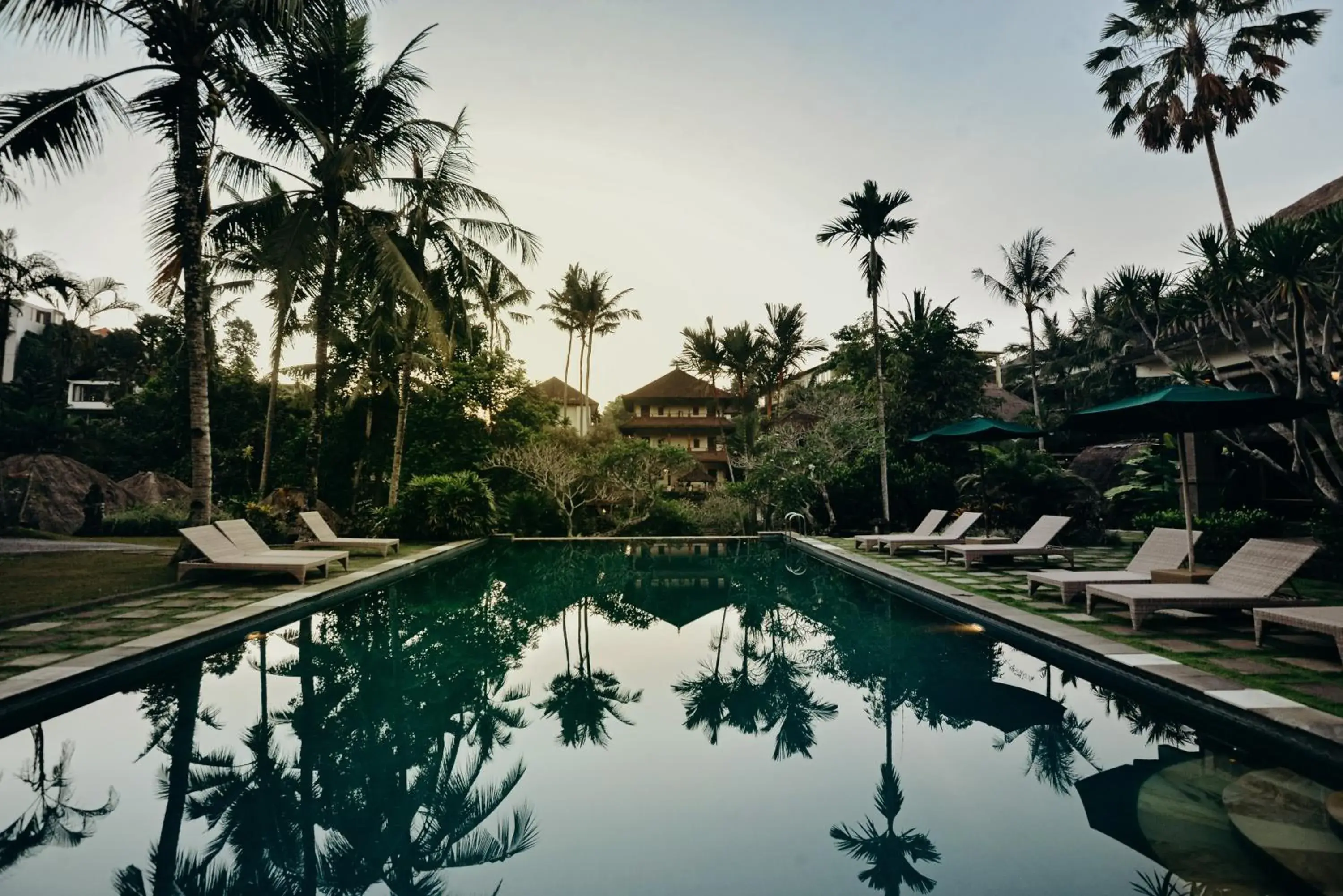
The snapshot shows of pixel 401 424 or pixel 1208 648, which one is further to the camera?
pixel 401 424

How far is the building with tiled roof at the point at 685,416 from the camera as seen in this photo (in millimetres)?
41844

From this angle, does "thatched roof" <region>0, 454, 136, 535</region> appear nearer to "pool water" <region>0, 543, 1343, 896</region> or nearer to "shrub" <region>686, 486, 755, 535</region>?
"shrub" <region>686, 486, 755, 535</region>

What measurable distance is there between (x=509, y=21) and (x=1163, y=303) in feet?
41.9

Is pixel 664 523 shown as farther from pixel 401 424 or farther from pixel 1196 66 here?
pixel 1196 66

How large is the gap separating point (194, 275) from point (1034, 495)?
16.7 meters

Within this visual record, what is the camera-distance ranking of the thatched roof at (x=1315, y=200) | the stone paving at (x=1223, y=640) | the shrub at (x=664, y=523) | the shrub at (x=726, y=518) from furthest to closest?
the shrub at (x=726, y=518)
the shrub at (x=664, y=523)
the thatched roof at (x=1315, y=200)
the stone paving at (x=1223, y=640)

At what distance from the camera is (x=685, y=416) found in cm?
4325

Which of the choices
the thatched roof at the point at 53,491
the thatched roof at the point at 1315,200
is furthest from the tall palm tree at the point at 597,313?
the thatched roof at the point at 1315,200

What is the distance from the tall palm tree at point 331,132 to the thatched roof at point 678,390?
29.5m

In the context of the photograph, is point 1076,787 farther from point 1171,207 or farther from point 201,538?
point 1171,207

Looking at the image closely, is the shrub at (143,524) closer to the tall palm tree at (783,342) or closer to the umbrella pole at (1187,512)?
the umbrella pole at (1187,512)

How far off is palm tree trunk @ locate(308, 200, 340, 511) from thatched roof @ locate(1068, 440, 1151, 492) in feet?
59.6

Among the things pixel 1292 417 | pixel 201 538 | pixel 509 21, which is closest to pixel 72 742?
pixel 201 538

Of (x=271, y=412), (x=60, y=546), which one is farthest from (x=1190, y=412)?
(x=271, y=412)
